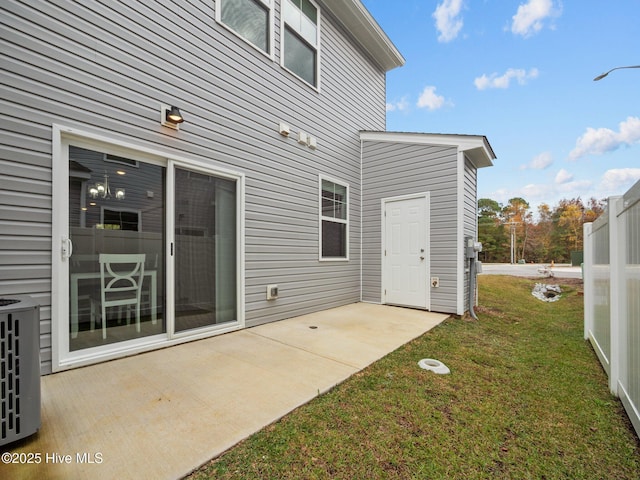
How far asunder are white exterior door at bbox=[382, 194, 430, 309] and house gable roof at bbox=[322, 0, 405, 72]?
12.1ft

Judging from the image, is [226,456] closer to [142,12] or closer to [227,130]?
[227,130]

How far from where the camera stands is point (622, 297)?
2.00 m

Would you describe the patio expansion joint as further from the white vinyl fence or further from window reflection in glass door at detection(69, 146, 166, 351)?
the white vinyl fence

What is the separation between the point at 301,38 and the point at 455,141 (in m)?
3.20

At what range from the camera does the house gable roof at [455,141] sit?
464 centimetres

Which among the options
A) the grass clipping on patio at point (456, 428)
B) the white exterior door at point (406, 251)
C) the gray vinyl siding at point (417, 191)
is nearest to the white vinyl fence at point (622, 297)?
the grass clipping on patio at point (456, 428)

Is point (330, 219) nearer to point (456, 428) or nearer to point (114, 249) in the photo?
point (114, 249)

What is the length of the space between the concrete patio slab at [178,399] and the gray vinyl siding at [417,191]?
1851mm

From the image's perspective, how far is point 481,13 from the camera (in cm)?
921

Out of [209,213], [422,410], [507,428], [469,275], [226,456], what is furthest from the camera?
[469,275]

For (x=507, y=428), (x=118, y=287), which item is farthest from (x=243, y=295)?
(x=507, y=428)

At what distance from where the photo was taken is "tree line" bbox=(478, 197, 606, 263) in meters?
28.8

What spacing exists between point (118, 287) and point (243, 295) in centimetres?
141

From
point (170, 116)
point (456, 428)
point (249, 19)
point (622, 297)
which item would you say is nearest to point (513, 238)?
point (622, 297)
